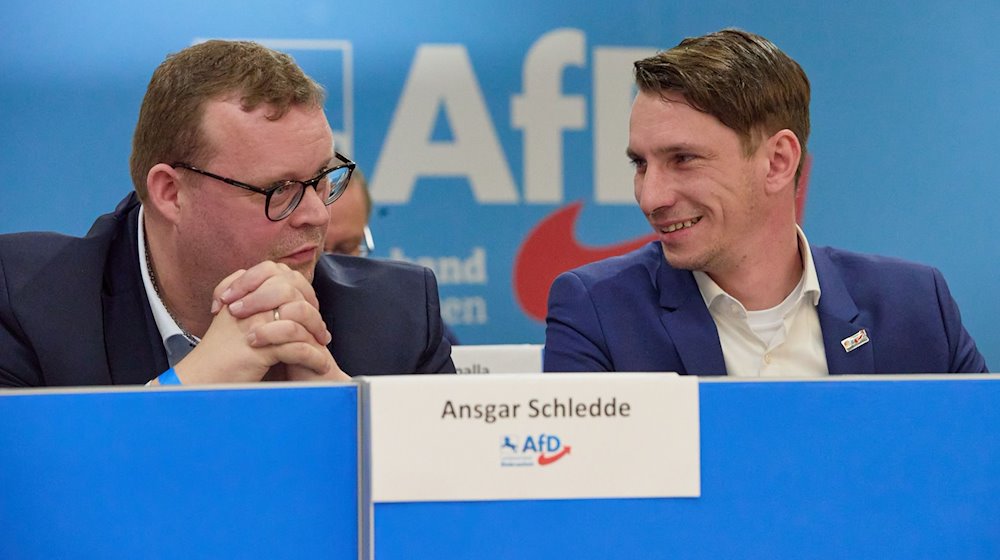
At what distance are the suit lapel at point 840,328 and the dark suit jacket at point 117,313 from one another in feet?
2.10

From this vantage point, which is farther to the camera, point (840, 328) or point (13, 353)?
point (840, 328)

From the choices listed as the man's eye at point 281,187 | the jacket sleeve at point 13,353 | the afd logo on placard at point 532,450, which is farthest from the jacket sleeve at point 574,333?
the afd logo on placard at point 532,450

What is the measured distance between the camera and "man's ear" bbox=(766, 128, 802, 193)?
2.02m

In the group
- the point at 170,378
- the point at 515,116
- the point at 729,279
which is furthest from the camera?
the point at 515,116

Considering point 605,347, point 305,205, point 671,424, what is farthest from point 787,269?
point 671,424

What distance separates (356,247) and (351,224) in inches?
3.0

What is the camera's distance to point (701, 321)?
189cm

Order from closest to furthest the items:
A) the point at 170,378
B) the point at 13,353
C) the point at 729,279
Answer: the point at 170,378, the point at 13,353, the point at 729,279

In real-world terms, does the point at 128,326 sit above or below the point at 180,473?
above

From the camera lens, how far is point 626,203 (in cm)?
408

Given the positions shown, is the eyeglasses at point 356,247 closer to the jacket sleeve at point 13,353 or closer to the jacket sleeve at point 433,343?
the jacket sleeve at point 433,343

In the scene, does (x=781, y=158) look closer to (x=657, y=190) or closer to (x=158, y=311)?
(x=657, y=190)

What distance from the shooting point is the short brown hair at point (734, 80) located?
192 centimetres

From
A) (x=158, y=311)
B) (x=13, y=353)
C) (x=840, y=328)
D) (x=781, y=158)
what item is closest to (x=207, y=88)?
(x=158, y=311)
